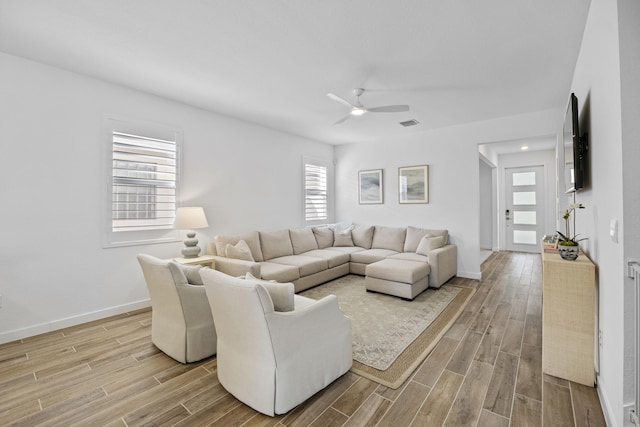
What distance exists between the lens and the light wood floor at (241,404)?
1768mm

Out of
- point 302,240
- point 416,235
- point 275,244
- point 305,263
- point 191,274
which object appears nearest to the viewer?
point 191,274

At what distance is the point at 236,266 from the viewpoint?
11.9ft

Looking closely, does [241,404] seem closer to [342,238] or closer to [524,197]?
[342,238]

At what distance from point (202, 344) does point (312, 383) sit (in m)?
1.09

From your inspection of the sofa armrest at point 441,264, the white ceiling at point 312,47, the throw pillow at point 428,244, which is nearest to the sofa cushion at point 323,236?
the throw pillow at point 428,244

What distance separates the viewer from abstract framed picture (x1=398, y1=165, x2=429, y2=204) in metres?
5.49

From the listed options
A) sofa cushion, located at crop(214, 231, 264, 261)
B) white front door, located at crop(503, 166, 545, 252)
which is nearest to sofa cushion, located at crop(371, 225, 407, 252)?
sofa cushion, located at crop(214, 231, 264, 261)

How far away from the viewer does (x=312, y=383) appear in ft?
6.35

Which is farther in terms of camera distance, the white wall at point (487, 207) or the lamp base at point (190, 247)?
the white wall at point (487, 207)

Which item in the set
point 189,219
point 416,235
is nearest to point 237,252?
point 189,219

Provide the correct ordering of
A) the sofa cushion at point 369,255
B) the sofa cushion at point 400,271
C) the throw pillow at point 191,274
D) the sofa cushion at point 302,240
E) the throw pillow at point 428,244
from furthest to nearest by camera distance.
→ the sofa cushion at point 302,240 → the sofa cushion at point 369,255 → the throw pillow at point 428,244 → the sofa cushion at point 400,271 → the throw pillow at point 191,274

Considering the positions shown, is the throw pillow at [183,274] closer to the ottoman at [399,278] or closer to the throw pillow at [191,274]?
the throw pillow at [191,274]

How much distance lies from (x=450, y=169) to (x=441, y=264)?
1870mm

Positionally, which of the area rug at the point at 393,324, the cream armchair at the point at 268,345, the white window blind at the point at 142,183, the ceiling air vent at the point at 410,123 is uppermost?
the ceiling air vent at the point at 410,123
